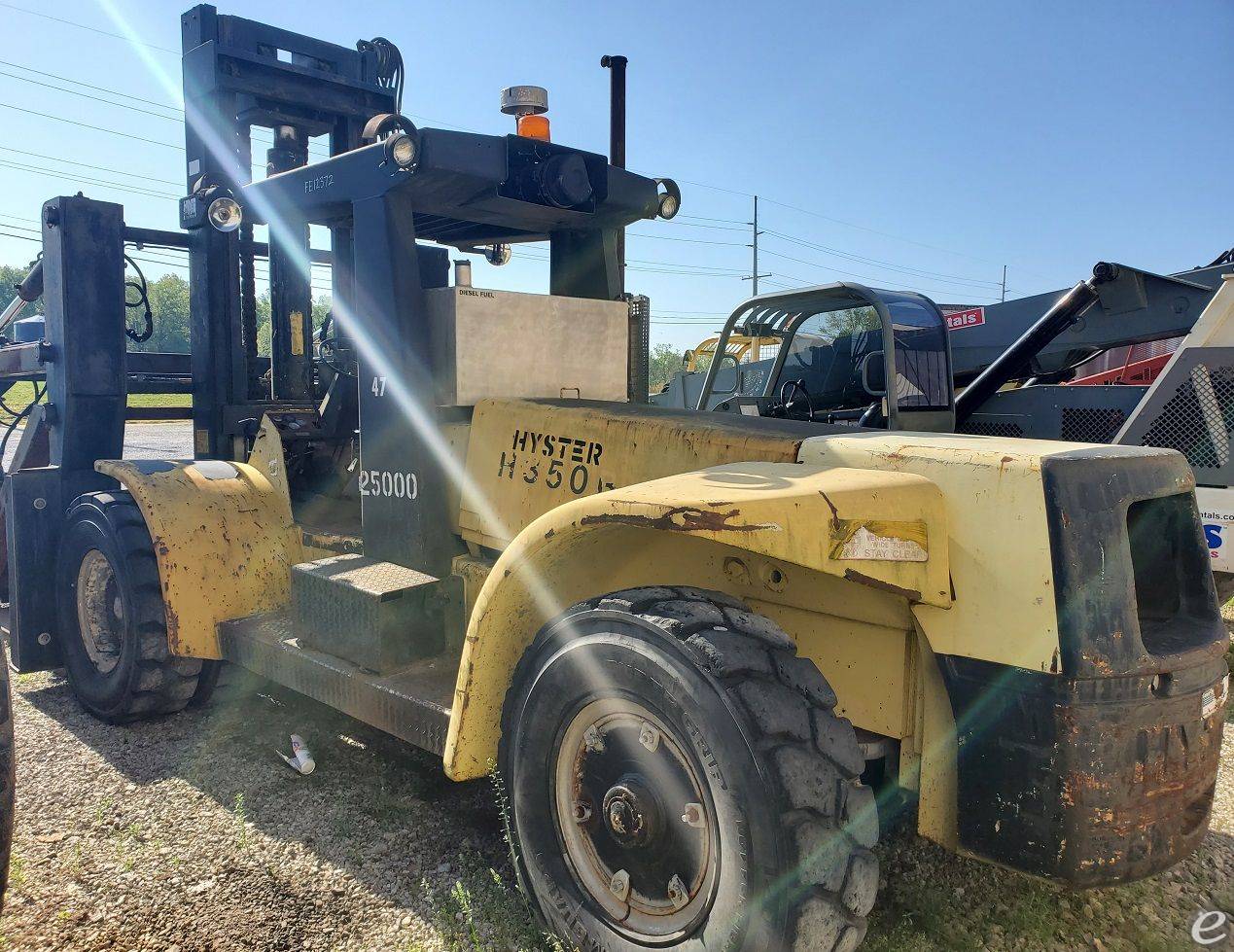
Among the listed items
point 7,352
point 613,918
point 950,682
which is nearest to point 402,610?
point 613,918

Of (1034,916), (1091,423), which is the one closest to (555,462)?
(1034,916)

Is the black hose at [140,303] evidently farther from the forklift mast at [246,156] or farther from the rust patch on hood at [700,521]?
the rust patch on hood at [700,521]

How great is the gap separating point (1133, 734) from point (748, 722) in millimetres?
894

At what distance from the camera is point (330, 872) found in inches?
122

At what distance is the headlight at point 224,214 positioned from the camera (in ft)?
13.2

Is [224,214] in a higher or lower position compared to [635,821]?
higher

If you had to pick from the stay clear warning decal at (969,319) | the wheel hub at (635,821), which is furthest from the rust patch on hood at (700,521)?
the stay clear warning decal at (969,319)

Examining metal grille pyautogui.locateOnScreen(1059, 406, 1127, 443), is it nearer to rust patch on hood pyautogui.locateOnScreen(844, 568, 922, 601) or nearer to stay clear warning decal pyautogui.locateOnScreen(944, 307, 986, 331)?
stay clear warning decal pyautogui.locateOnScreen(944, 307, 986, 331)

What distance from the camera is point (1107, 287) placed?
23.0 ft

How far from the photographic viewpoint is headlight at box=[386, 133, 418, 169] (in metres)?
3.16

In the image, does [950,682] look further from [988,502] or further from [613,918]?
[613,918]

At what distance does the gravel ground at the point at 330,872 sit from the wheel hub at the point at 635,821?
428mm

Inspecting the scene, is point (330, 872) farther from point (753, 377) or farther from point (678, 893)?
point (753, 377)

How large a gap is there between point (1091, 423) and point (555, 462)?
18.3 feet
